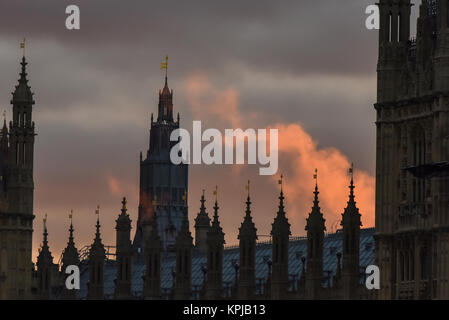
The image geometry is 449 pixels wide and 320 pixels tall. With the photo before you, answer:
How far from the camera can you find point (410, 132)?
152 m

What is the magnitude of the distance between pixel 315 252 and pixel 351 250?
184 inches

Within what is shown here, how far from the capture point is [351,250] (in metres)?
157

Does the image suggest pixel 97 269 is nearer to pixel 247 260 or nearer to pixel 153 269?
pixel 153 269

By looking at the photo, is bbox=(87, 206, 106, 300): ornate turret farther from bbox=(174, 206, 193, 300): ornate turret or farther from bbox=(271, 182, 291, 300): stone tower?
bbox=(271, 182, 291, 300): stone tower

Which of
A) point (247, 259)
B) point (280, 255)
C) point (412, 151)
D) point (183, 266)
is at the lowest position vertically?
point (280, 255)

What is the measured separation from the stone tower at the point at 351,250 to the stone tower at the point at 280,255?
8.65 metres

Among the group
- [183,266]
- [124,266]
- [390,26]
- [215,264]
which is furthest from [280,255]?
[124,266]

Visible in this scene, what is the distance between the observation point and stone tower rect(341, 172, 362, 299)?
15612 centimetres

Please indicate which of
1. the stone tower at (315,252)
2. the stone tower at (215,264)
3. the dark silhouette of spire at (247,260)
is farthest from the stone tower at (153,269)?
the stone tower at (315,252)

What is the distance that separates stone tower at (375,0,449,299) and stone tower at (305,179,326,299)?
7.77m

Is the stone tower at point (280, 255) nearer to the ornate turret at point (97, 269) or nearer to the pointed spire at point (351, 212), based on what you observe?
the pointed spire at point (351, 212)
